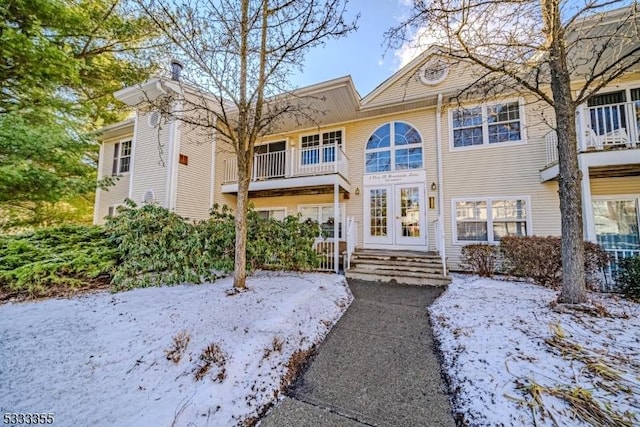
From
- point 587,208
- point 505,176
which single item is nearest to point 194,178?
point 505,176

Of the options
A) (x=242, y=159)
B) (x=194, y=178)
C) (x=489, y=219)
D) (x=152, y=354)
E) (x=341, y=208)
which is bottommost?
(x=152, y=354)

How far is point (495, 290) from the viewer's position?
5.17 meters

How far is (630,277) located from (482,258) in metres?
2.49

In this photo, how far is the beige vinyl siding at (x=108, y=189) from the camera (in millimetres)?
10500

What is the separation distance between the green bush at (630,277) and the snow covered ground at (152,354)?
562 cm

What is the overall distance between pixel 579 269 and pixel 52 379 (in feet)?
23.1

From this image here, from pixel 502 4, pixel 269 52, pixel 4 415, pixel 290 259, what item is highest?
pixel 502 4

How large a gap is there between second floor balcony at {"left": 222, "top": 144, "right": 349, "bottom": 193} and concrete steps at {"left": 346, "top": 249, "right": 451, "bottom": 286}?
266 cm

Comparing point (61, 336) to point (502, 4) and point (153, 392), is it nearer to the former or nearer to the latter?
point (153, 392)

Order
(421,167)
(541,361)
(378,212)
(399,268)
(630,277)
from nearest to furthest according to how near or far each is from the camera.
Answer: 1. (541,361)
2. (630,277)
3. (399,268)
4. (421,167)
5. (378,212)

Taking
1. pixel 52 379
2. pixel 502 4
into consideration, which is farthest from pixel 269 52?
pixel 52 379

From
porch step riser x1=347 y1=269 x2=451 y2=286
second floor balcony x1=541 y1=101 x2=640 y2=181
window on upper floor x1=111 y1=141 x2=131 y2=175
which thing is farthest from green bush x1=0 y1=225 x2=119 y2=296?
second floor balcony x1=541 y1=101 x2=640 y2=181

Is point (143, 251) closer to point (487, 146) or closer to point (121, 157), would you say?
point (121, 157)

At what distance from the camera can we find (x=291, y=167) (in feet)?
31.8
